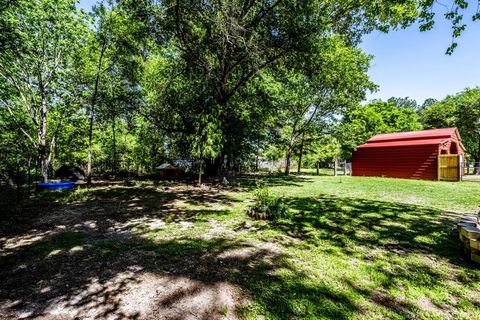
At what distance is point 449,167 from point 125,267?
20386 millimetres

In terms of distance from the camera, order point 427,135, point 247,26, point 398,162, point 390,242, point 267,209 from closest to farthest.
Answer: point 390,242, point 267,209, point 247,26, point 427,135, point 398,162

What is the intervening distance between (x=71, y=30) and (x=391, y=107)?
38576 millimetres

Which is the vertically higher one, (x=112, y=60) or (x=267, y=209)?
(x=112, y=60)

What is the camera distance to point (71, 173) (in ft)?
61.3

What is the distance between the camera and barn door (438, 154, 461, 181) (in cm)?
1570

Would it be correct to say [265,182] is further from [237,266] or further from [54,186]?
[237,266]

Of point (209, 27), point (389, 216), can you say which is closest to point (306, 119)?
point (209, 27)

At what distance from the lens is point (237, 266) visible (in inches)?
152

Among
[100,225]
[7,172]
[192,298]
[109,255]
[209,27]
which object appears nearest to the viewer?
[192,298]

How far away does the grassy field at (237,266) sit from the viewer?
289cm

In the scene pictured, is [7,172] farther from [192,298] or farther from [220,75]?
[192,298]

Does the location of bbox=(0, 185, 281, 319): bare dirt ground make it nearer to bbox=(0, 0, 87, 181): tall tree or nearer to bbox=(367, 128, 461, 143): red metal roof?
bbox=(0, 0, 87, 181): tall tree

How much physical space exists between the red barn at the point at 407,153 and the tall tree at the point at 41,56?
22837mm

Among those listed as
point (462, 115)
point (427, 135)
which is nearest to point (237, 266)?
point (427, 135)
